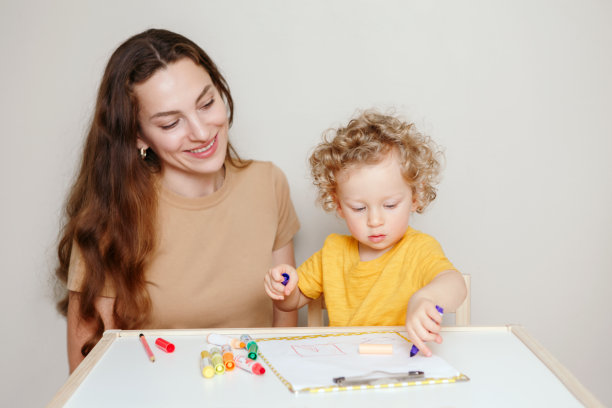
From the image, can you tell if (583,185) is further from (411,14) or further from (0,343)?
(0,343)

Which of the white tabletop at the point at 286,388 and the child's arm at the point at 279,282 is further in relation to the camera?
the child's arm at the point at 279,282

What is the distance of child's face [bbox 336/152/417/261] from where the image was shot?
115cm

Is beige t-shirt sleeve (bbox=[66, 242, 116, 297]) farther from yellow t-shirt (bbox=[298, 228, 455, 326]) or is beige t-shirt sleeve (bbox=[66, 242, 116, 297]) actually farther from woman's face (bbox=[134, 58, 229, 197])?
yellow t-shirt (bbox=[298, 228, 455, 326])

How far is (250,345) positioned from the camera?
38.0 inches

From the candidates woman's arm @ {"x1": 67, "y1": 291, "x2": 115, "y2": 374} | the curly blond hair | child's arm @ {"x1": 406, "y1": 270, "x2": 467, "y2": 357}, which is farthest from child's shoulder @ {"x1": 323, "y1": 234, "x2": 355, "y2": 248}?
woman's arm @ {"x1": 67, "y1": 291, "x2": 115, "y2": 374}

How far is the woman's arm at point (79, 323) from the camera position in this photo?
1.49 m

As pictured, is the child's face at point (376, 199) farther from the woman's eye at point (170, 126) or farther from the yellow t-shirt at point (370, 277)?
the woman's eye at point (170, 126)

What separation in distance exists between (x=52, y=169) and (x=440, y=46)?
3.91 feet

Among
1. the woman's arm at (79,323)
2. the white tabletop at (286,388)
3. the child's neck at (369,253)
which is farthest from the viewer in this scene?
the woman's arm at (79,323)

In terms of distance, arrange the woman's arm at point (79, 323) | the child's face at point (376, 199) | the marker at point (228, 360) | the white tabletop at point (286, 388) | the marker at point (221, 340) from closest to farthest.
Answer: the white tabletop at point (286, 388) < the marker at point (228, 360) < the marker at point (221, 340) < the child's face at point (376, 199) < the woman's arm at point (79, 323)

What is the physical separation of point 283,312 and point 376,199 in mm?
625

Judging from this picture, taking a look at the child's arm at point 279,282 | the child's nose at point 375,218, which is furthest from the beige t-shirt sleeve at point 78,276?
the child's nose at point 375,218

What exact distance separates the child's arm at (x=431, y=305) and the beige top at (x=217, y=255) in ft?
2.06

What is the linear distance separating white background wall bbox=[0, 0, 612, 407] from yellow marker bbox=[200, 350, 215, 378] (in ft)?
2.80
